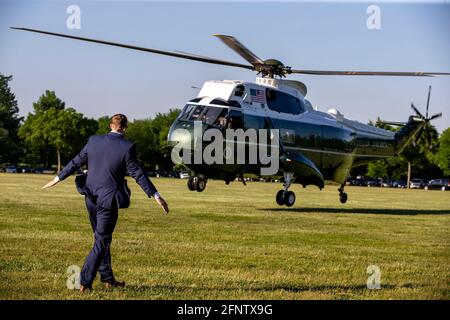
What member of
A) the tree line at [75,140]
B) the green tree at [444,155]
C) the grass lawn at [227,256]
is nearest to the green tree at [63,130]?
the tree line at [75,140]

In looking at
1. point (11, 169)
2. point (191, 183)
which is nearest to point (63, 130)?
point (11, 169)

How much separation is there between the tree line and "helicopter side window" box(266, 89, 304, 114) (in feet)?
219

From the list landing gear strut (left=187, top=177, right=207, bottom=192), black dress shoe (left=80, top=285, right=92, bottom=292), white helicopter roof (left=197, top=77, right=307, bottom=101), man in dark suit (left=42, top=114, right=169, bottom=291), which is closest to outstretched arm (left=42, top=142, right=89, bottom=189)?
man in dark suit (left=42, top=114, right=169, bottom=291)

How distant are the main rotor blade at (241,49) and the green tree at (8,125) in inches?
4149

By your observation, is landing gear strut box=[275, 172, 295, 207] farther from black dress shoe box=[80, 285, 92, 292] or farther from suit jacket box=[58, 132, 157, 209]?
black dress shoe box=[80, 285, 92, 292]

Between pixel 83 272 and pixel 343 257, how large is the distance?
6.28 meters

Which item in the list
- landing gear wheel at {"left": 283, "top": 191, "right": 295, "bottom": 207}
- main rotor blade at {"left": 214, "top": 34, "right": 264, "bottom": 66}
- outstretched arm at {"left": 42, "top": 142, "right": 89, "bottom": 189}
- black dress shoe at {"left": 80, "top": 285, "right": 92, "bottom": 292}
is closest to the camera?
black dress shoe at {"left": 80, "top": 285, "right": 92, "bottom": 292}

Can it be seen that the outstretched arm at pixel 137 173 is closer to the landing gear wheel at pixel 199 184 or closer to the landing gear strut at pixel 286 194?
the landing gear wheel at pixel 199 184

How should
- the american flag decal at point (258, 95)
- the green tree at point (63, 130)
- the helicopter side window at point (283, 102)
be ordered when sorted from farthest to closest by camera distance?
the green tree at point (63, 130) → the helicopter side window at point (283, 102) → the american flag decal at point (258, 95)

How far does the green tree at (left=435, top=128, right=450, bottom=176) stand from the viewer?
113375mm

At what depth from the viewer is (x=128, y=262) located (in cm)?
1264

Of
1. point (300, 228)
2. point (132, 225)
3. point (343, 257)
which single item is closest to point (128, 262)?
point (343, 257)

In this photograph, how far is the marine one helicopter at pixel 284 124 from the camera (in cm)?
2747

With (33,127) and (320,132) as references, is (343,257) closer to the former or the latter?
(320,132)
